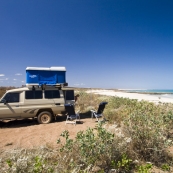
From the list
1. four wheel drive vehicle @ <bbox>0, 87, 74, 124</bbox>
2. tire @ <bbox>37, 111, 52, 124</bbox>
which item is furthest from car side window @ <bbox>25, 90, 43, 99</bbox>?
tire @ <bbox>37, 111, 52, 124</bbox>

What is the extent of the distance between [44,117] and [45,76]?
224cm

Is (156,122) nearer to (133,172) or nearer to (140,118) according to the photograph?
(140,118)

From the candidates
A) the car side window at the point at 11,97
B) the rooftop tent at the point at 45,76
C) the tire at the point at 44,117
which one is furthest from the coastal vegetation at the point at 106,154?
the rooftop tent at the point at 45,76

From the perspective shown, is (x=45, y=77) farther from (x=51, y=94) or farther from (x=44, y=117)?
(x=44, y=117)

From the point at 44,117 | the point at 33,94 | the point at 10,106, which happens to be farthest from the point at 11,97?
the point at 44,117

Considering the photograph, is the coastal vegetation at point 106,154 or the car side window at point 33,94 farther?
the car side window at point 33,94

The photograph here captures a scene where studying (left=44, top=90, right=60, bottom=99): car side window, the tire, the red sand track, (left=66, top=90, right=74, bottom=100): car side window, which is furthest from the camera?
(left=66, top=90, right=74, bottom=100): car side window

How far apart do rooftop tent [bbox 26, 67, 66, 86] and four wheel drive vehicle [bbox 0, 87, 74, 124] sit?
372mm

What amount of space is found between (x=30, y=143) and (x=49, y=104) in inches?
119

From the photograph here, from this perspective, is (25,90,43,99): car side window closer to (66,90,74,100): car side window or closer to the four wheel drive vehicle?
the four wheel drive vehicle

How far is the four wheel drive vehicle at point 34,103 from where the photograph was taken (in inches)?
289

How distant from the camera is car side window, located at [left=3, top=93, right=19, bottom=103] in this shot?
24.2ft

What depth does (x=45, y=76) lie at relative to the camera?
815 centimetres

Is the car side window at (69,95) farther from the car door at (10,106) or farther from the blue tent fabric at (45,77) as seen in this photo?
the car door at (10,106)
